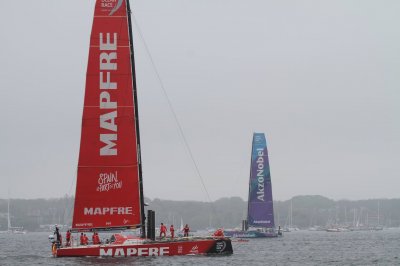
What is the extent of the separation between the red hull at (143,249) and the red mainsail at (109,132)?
202cm

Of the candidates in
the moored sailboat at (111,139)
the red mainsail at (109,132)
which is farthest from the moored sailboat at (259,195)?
the red mainsail at (109,132)

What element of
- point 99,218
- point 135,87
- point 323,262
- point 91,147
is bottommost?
point 323,262

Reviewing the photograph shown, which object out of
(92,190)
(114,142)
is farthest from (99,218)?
(114,142)

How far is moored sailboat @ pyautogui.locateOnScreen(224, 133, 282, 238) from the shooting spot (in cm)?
8700

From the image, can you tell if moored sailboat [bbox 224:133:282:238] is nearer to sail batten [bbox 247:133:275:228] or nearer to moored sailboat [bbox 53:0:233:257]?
sail batten [bbox 247:133:275:228]

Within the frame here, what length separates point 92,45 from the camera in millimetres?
42469

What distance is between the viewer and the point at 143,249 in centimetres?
4044

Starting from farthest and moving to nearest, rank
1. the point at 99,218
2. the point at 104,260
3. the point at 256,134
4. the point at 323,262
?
1. the point at 256,134
2. the point at 323,262
3. the point at 99,218
4. the point at 104,260

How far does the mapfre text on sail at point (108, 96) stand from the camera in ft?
140

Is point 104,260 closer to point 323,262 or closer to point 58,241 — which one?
point 58,241

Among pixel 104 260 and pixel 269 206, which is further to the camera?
pixel 269 206

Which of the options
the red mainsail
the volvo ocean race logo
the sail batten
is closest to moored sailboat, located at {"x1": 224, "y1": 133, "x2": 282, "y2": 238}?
the sail batten

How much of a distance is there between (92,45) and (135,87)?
11.0ft

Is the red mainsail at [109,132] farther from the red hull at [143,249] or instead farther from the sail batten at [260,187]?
the sail batten at [260,187]
